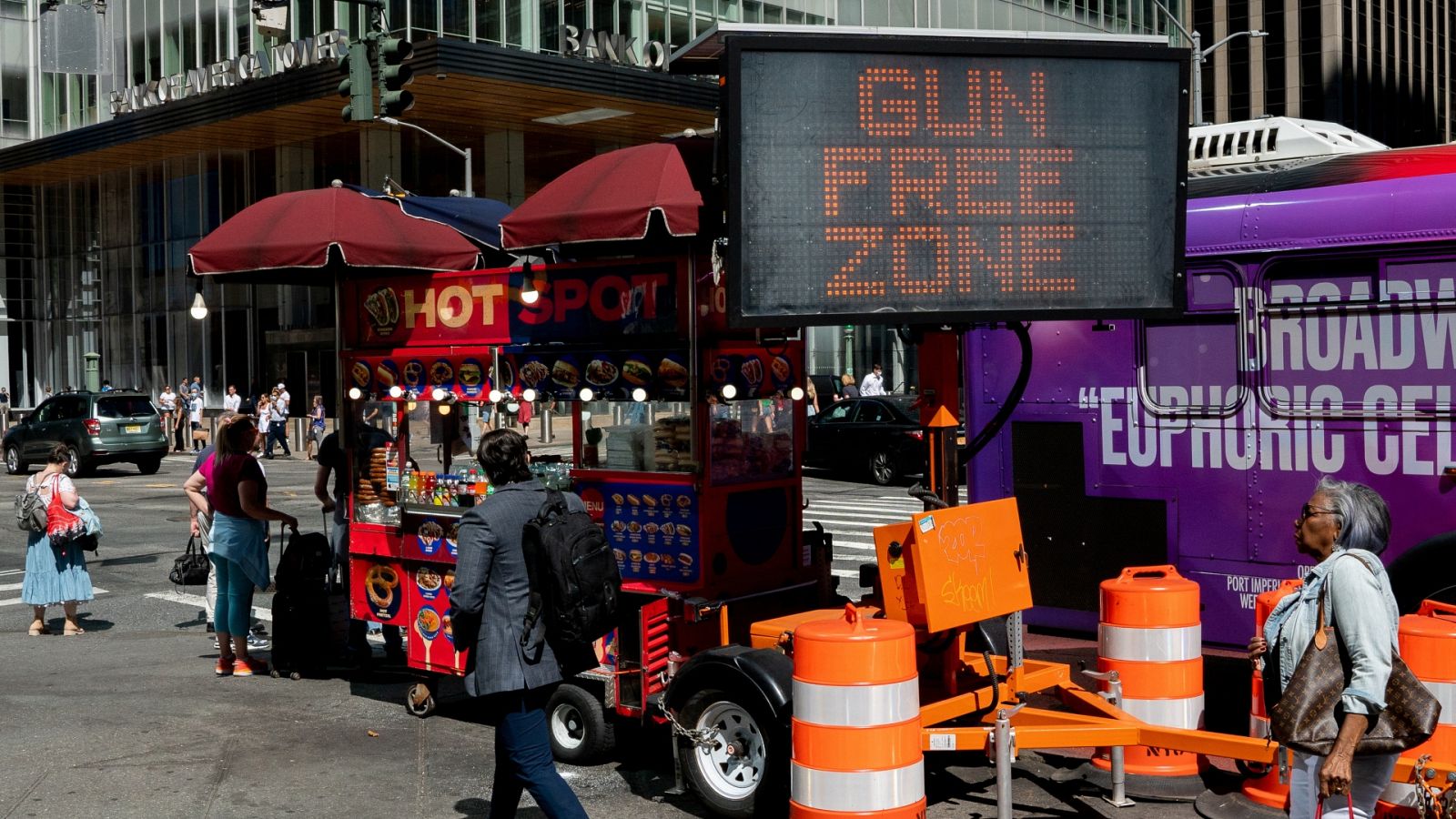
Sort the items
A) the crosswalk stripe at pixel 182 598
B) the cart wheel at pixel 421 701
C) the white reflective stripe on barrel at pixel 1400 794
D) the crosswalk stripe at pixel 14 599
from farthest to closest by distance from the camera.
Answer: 1. the crosswalk stripe at pixel 14 599
2. the crosswalk stripe at pixel 182 598
3. the cart wheel at pixel 421 701
4. the white reflective stripe on barrel at pixel 1400 794

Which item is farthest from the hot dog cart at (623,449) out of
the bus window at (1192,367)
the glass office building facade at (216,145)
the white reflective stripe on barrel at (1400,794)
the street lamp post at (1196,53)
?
the glass office building facade at (216,145)

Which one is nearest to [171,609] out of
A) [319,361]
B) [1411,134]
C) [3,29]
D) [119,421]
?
[319,361]

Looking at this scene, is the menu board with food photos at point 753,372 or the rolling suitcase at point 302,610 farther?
the rolling suitcase at point 302,610

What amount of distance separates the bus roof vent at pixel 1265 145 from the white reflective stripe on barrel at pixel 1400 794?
461 centimetres

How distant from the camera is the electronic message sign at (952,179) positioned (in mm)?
5832

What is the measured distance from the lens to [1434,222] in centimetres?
722

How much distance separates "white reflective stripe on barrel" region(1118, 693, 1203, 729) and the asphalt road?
1.46 feet

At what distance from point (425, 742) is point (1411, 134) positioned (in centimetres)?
10939

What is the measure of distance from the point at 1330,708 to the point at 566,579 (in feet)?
9.00

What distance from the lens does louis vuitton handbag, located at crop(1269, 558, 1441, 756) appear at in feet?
14.2

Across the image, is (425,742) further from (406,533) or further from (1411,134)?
(1411,134)

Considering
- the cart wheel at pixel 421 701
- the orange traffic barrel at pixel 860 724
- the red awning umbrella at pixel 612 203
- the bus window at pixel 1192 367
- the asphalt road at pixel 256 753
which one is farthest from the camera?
the cart wheel at pixel 421 701

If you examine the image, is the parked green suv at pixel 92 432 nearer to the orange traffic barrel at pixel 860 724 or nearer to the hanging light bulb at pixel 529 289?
the hanging light bulb at pixel 529 289

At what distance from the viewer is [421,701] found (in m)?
8.72
